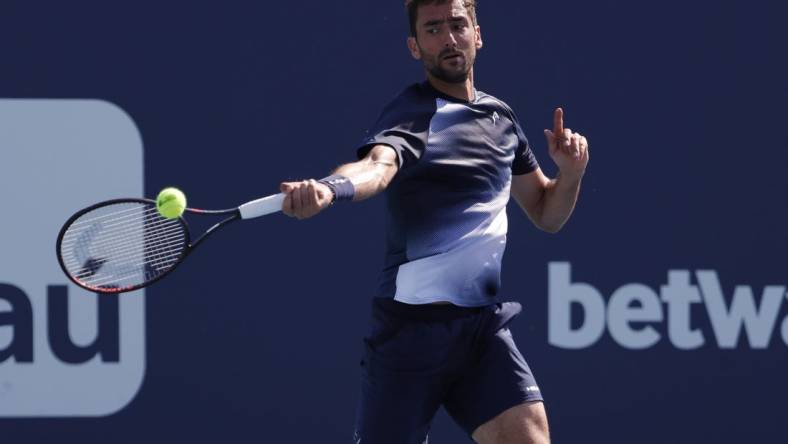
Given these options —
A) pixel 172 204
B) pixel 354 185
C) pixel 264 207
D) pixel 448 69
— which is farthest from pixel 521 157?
pixel 172 204

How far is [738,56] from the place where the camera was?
5016 mm

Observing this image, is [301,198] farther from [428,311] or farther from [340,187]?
[428,311]

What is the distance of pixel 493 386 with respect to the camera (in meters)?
3.57

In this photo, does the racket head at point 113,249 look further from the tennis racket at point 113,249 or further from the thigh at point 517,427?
the thigh at point 517,427

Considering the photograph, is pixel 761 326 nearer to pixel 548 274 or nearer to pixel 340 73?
pixel 548 274

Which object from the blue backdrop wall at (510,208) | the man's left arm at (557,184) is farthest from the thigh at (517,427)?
the blue backdrop wall at (510,208)

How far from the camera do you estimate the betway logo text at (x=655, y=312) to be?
4.97m

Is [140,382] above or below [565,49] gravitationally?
below

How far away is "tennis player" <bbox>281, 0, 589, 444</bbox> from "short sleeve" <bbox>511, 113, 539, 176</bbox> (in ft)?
0.41

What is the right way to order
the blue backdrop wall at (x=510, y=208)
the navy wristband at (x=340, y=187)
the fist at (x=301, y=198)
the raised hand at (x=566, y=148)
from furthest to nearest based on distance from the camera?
the blue backdrop wall at (x=510, y=208) < the raised hand at (x=566, y=148) < the navy wristband at (x=340, y=187) < the fist at (x=301, y=198)

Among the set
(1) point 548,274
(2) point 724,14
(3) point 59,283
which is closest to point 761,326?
(1) point 548,274

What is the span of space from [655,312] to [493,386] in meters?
1.57

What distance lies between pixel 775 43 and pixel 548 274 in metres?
1.17

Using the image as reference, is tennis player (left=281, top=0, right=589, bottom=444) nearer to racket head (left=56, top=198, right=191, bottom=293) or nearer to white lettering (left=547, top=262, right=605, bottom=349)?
racket head (left=56, top=198, right=191, bottom=293)
